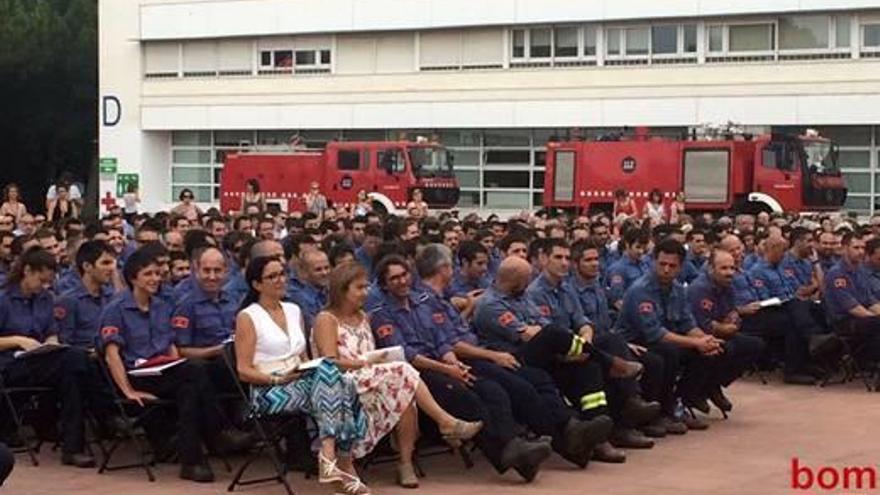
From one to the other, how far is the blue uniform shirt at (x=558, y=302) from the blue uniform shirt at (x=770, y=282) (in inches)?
170

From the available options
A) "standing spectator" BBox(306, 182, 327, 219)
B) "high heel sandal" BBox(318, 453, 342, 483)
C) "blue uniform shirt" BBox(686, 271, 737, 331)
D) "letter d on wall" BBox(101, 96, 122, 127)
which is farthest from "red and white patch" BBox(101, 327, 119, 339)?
"letter d on wall" BBox(101, 96, 122, 127)

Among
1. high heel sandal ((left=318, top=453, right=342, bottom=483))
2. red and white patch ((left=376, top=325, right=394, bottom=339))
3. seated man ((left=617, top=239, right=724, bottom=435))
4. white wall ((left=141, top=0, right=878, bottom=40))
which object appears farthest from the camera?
white wall ((left=141, top=0, right=878, bottom=40))

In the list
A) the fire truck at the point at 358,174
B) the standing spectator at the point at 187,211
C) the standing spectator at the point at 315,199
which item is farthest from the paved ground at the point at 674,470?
the fire truck at the point at 358,174

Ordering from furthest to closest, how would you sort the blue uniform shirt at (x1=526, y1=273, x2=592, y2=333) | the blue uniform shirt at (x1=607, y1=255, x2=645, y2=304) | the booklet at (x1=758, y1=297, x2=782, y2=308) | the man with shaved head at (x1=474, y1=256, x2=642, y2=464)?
the blue uniform shirt at (x1=607, y1=255, x2=645, y2=304)
the booklet at (x1=758, y1=297, x2=782, y2=308)
the blue uniform shirt at (x1=526, y1=273, x2=592, y2=333)
the man with shaved head at (x1=474, y1=256, x2=642, y2=464)

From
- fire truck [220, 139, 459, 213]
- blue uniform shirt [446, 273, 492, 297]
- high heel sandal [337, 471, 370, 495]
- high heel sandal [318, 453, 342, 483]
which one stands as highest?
fire truck [220, 139, 459, 213]

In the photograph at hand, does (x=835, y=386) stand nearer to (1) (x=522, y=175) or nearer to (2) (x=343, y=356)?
(2) (x=343, y=356)

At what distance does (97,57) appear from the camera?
184 ft

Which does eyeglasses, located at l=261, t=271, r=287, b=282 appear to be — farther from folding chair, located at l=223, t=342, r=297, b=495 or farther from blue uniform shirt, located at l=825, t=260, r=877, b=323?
blue uniform shirt, located at l=825, t=260, r=877, b=323

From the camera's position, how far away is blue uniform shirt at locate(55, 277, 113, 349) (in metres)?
10.9

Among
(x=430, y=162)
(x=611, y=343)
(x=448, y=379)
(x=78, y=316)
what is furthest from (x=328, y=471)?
(x=430, y=162)

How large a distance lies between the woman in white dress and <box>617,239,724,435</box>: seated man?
10.9 feet

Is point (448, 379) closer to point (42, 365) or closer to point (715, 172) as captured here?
point (42, 365)

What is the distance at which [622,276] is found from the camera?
611 inches

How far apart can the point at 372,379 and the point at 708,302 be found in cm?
422
